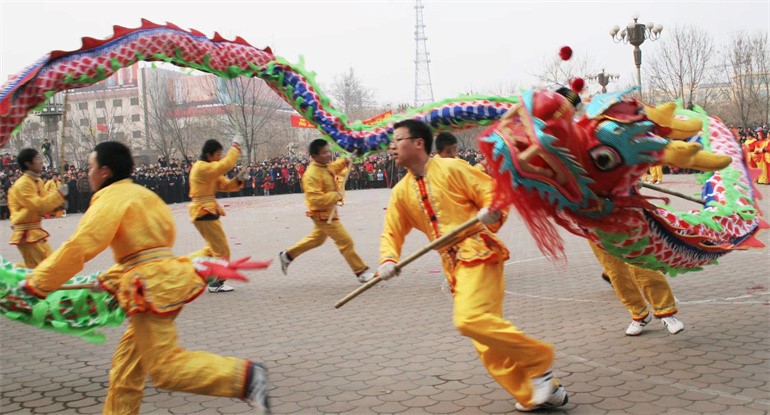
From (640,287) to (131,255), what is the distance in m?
3.83

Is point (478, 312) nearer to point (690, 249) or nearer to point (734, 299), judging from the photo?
point (690, 249)

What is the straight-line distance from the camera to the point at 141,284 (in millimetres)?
3715

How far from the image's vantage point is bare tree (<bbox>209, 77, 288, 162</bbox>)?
3612 cm

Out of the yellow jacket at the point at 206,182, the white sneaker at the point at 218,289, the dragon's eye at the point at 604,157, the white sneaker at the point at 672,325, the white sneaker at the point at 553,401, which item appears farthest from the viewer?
the white sneaker at the point at 218,289

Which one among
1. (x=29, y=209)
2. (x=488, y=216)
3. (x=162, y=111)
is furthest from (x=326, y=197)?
(x=162, y=111)

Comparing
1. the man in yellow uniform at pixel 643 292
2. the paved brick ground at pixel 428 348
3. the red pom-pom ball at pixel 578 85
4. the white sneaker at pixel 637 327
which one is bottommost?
the paved brick ground at pixel 428 348

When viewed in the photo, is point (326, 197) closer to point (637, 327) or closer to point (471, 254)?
point (637, 327)

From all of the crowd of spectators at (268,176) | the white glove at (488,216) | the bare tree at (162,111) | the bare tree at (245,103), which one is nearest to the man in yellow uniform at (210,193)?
the white glove at (488,216)

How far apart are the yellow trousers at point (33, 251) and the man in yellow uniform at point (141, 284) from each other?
4.24 m

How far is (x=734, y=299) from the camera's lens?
22.0 feet

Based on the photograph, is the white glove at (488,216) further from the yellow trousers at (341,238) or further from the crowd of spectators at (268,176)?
the crowd of spectators at (268,176)

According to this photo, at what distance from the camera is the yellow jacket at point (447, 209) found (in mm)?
4316

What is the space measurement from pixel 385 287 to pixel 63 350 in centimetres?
366

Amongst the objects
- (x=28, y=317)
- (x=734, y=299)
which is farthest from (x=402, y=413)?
(x=734, y=299)
